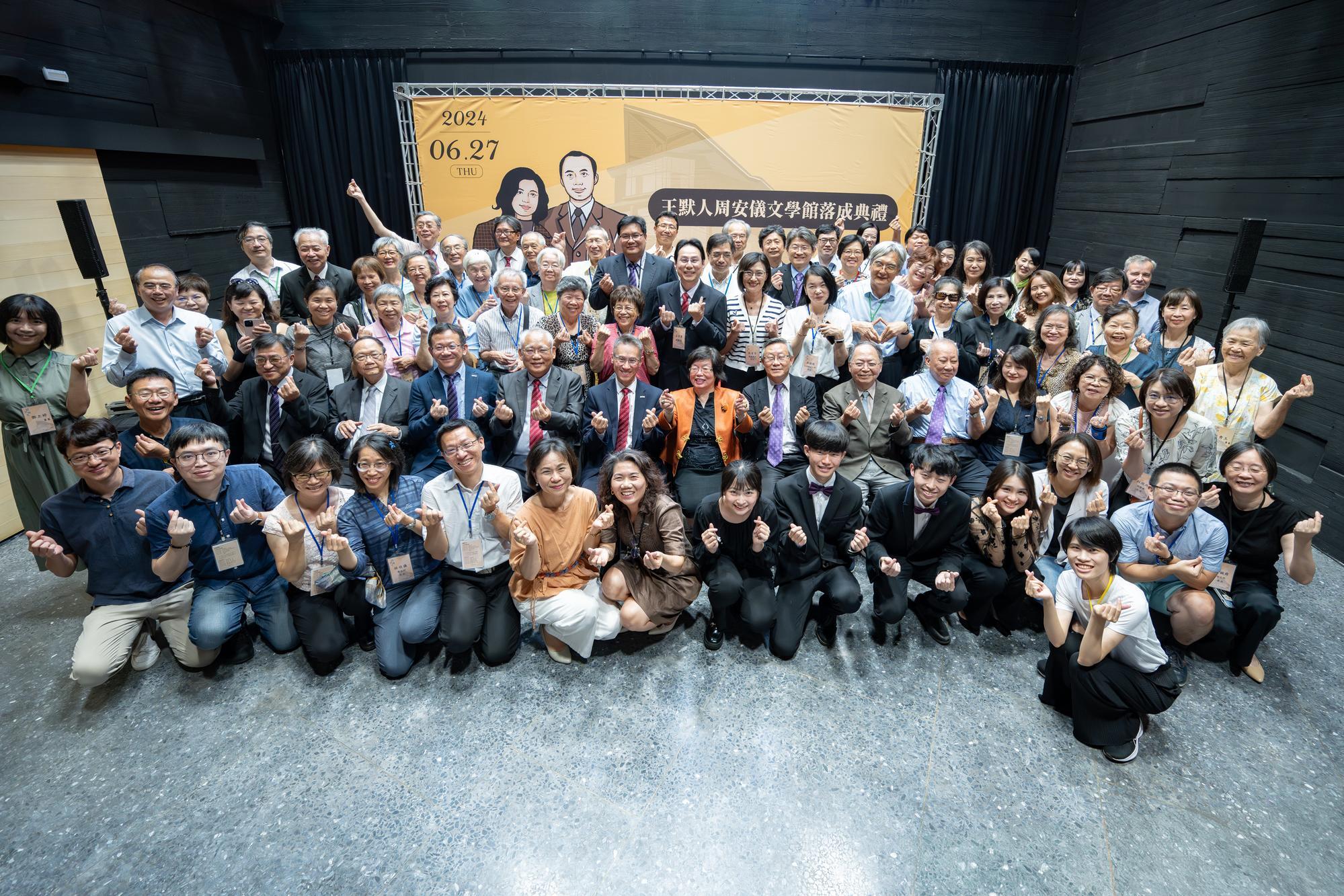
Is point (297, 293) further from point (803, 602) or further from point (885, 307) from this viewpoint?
point (885, 307)

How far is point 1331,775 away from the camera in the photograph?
7.86ft

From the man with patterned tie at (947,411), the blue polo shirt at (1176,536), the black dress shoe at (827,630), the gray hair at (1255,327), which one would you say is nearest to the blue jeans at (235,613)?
the black dress shoe at (827,630)

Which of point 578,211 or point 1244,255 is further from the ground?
point 578,211

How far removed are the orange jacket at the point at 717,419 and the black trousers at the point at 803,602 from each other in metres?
1.02

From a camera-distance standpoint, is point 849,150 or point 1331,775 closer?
point 1331,775

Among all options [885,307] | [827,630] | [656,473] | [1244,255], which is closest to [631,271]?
[885,307]

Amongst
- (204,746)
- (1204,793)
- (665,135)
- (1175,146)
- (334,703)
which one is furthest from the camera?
(665,135)

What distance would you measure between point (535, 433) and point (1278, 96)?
18.7 feet

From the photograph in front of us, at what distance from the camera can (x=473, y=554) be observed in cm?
294

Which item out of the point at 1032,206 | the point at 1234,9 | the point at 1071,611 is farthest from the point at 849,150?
the point at 1071,611

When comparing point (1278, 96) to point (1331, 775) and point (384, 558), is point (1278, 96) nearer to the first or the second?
point (1331, 775)

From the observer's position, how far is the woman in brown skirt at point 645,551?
2930 mm

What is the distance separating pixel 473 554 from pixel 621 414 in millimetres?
1275

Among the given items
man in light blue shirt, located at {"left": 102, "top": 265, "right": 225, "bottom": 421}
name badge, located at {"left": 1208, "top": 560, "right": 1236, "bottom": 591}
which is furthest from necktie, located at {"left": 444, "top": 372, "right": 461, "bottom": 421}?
name badge, located at {"left": 1208, "top": 560, "right": 1236, "bottom": 591}
